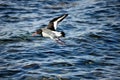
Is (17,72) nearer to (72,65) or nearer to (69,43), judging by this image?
(72,65)

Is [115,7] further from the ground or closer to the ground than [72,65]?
further from the ground

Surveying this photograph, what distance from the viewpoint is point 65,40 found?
594 inches

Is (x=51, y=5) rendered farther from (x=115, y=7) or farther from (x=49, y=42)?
(x=49, y=42)

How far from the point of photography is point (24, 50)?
46.0ft

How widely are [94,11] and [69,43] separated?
4011 millimetres

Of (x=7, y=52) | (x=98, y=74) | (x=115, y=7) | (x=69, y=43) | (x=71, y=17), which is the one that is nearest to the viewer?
(x=98, y=74)

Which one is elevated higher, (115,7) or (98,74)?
(115,7)

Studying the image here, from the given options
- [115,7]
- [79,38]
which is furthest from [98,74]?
[115,7]

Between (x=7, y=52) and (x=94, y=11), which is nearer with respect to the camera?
(x=7, y=52)

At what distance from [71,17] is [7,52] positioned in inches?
179

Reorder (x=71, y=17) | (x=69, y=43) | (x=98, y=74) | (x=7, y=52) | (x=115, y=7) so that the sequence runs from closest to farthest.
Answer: (x=98, y=74) → (x=7, y=52) → (x=69, y=43) → (x=71, y=17) → (x=115, y=7)

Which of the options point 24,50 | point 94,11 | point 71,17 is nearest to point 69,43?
point 24,50

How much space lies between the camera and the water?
40.4 feet

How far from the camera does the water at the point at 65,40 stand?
12.3m
